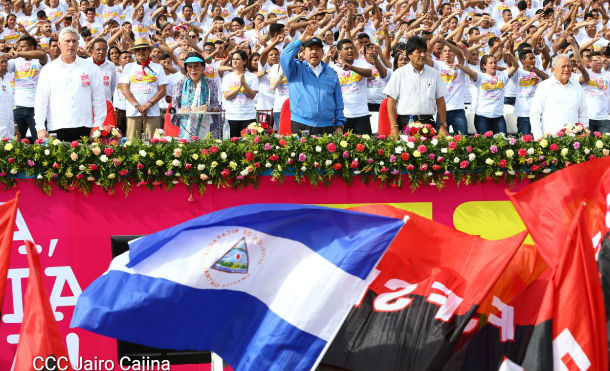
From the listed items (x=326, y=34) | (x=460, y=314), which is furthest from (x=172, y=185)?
(x=326, y=34)

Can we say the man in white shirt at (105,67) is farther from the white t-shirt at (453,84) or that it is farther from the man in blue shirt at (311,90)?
the white t-shirt at (453,84)

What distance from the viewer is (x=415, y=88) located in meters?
10.6

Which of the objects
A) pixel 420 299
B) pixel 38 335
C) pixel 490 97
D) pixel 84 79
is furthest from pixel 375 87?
pixel 38 335

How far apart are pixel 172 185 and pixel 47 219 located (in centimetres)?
107

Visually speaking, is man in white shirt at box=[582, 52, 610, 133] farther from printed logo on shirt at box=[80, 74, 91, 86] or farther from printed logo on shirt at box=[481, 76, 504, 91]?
printed logo on shirt at box=[80, 74, 91, 86]

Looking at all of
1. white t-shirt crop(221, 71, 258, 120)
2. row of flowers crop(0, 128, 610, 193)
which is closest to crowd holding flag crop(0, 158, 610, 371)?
row of flowers crop(0, 128, 610, 193)

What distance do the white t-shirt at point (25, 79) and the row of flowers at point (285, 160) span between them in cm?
591

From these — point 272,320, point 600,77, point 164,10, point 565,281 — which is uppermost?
point 164,10

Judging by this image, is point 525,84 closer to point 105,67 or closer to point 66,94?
point 105,67

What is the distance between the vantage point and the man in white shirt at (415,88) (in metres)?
10.6

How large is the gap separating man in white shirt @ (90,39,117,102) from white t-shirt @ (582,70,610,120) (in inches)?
299

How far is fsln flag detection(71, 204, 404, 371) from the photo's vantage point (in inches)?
199

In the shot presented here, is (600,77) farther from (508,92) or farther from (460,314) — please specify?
(460,314)

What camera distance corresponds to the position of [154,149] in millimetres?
7520
